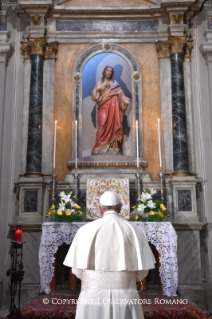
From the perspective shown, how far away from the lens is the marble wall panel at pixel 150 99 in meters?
8.25

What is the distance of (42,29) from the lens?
27.7 ft

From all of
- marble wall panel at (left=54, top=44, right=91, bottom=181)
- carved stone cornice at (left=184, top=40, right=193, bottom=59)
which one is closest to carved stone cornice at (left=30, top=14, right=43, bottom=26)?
marble wall panel at (left=54, top=44, right=91, bottom=181)

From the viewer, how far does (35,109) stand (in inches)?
318

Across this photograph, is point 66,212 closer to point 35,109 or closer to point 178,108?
point 35,109

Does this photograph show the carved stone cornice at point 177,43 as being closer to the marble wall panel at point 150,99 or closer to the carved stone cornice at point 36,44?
the marble wall panel at point 150,99

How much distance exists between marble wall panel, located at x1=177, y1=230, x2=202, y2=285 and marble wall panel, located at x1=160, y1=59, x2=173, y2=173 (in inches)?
56.8

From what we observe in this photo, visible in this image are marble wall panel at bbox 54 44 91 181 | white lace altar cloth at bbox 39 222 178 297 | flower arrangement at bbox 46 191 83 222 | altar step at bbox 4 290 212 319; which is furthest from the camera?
marble wall panel at bbox 54 44 91 181

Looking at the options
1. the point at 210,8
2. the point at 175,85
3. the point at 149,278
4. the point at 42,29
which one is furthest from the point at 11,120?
the point at 210,8

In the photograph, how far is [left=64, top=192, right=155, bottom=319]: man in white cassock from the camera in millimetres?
3195

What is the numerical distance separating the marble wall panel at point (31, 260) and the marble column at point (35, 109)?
131 centimetres

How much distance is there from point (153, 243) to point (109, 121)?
289 cm

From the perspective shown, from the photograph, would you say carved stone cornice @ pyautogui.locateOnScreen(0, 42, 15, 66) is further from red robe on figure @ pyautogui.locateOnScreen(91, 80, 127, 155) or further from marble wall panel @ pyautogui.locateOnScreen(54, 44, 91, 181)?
red robe on figure @ pyautogui.locateOnScreen(91, 80, 127, 155)

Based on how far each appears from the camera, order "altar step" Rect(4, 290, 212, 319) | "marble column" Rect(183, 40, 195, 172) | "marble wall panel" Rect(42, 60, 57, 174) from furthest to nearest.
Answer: "marble wall panel" Rect(42, 60, 57, 174) → "marble column" Rect(183, 40, 195, 172) → "altar step" Rect(4, 290, 212, 319)

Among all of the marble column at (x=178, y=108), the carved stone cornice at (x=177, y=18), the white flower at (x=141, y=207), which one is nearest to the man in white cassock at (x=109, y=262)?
the white flower at (x=141, y=207)
